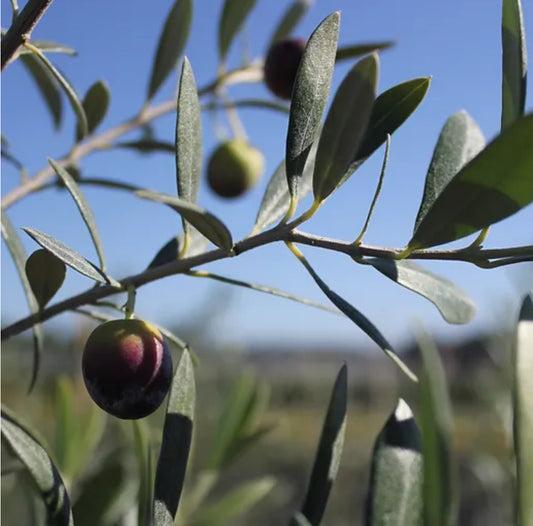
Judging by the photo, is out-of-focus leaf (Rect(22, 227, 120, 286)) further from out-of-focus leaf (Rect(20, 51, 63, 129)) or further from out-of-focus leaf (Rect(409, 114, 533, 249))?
out-of-focus leaf (Rect(20, 51, 63, 129))

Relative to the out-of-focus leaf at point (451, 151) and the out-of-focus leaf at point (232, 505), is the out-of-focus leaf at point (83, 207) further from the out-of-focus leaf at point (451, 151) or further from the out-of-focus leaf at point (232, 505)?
the out-of-focus leaf at point (232, 505)

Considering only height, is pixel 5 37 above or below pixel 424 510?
above

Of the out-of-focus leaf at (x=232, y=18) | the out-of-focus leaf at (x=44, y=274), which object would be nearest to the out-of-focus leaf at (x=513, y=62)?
the out-of-focus leaf at (x=44, y=274)

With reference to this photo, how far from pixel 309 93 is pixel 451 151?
0.14 metres

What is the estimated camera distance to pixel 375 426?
487 inches

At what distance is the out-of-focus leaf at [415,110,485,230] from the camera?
0.51 meters

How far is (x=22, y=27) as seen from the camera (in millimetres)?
474

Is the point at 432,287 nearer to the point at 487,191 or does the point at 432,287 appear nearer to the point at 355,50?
the point at 487,191

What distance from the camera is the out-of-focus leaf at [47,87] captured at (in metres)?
0.87

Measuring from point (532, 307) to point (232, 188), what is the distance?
2.60 ft

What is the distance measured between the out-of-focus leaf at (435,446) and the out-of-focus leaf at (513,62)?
0.44 feet

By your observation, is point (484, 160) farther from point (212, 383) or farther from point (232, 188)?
point (212, 383)

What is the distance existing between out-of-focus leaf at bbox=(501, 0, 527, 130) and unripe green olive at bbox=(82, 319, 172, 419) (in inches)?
9.8

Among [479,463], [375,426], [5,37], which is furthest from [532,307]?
[375,426]
